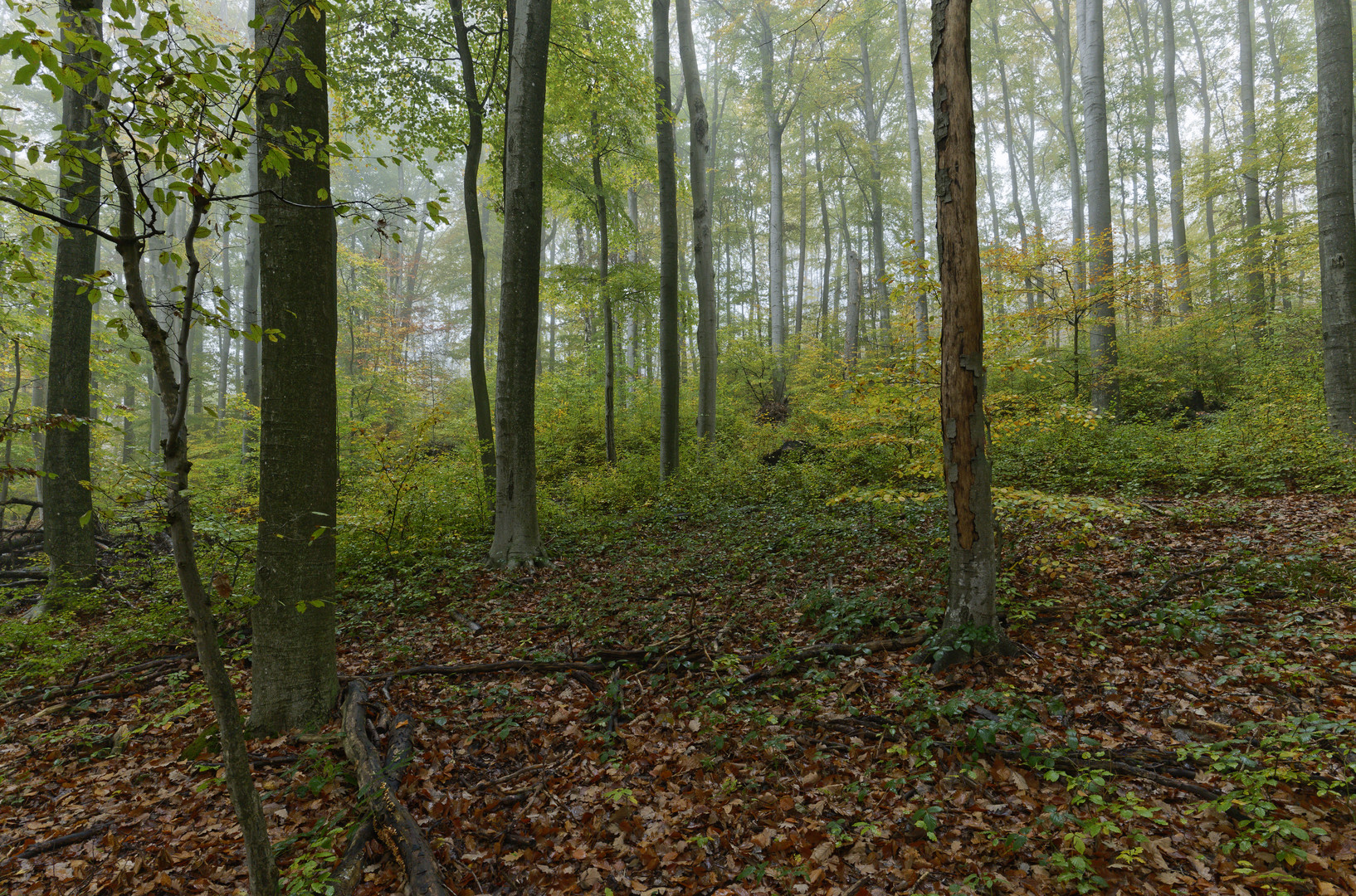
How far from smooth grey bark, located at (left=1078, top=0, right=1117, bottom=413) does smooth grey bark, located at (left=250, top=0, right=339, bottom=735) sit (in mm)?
12860

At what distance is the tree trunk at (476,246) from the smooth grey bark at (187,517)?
705 cm

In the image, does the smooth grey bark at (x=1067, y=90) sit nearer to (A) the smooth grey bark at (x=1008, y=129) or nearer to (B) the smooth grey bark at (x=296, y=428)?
(A) the smooth grey bark at (x=1008, y=129)

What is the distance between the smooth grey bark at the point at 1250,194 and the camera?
12727 mm

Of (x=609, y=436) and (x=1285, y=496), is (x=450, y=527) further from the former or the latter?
(x=1285, y=496)

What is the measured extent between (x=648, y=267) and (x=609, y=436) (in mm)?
3587

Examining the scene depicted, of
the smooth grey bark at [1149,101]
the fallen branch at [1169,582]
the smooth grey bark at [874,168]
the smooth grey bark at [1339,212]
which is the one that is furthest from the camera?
the smooth grey bark at [1149,101]

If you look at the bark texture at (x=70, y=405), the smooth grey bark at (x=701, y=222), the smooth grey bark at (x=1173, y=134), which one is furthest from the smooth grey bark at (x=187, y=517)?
the smooth grey bark at (x=1173, y=134)

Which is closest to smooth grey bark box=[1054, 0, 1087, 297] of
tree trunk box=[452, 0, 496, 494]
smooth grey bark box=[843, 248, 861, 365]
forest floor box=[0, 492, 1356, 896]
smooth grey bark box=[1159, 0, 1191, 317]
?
smooth grey bark box=[1159, 0, 1191, 317]

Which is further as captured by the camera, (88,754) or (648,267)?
(648,267)

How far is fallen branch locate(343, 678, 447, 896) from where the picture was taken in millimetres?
2631

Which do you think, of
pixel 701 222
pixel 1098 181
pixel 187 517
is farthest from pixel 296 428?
pixel 1098 181

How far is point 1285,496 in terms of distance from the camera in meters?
6.73

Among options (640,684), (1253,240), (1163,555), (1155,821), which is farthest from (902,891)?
(1253,240)

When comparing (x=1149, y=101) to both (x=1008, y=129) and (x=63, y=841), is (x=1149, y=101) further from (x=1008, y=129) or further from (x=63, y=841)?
(x=63, y=841)
